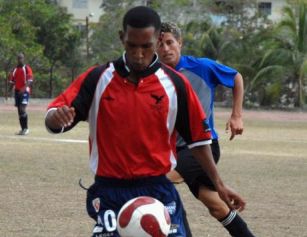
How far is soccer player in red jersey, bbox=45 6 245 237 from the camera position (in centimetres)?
489

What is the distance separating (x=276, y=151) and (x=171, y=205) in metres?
13.7

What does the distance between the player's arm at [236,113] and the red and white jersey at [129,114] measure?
6.84 ft

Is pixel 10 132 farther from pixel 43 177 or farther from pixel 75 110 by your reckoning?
pixel 75 110

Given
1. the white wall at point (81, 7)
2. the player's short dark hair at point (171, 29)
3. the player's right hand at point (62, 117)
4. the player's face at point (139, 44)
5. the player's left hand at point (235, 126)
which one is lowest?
the white wall at point (81, 7)

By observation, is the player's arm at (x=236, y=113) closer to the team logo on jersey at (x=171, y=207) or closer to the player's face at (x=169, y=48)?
the player's face at (x=169, y=48)

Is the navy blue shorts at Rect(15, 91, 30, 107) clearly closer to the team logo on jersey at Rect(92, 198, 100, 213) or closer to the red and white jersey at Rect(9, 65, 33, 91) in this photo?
the red and white jersey at Rect(9, 65, 33, 91)

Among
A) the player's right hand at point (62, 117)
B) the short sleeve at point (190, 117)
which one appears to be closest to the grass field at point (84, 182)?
the short sleeve at point (190, 117)

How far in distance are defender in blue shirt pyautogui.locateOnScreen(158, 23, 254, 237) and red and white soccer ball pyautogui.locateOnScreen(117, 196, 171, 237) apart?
8.78ft

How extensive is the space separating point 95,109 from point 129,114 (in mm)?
220

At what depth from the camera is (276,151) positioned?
60.9 feet

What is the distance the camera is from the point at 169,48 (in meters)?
7.25

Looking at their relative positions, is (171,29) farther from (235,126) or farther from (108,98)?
(108,98)

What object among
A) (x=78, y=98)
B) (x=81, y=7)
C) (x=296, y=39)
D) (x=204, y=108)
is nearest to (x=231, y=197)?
(x=78, y=98)

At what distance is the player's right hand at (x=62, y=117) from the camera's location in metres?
4.71
